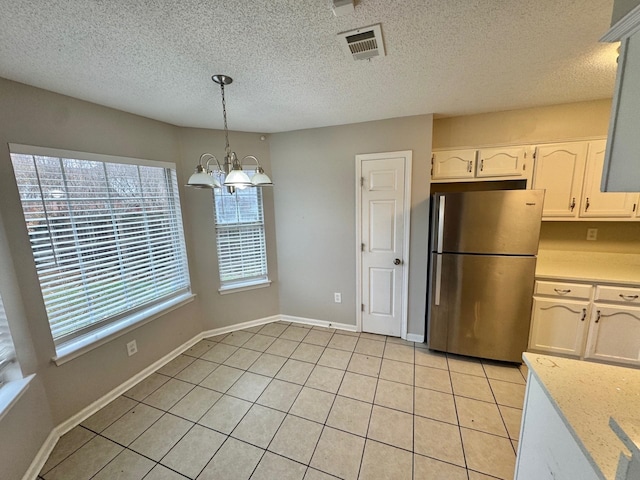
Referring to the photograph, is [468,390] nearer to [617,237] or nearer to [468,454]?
[468,454]

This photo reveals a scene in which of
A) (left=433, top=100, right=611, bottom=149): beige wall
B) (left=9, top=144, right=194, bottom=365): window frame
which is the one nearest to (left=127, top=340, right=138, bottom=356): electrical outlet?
(left=9, top=144, right=194, bottom=365): window frame

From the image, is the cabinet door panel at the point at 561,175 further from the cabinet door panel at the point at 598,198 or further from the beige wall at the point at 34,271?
the beige wall at the point at 34,271

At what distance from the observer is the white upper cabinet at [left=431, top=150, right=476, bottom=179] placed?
97.2 inches

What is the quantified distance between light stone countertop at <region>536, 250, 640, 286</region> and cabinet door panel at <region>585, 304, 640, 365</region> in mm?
237

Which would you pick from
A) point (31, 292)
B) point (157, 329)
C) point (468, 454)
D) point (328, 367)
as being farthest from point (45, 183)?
point (468, 454)

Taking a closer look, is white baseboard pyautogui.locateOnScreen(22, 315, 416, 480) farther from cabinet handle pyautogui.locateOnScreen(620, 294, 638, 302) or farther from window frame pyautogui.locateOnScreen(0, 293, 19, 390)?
cabinet handle pyautogui.locateOnScreen(620, 294, 638, 302)

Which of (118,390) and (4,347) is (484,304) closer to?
(118,390)

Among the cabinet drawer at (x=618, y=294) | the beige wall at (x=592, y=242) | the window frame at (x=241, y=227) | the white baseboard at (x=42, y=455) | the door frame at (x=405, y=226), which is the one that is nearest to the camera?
the white baseboard at (x=42, y=455)

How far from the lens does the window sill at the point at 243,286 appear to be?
302 centimetres

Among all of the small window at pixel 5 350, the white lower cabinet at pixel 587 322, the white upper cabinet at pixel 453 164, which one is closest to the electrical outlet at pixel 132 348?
the small window at pixel 5 350

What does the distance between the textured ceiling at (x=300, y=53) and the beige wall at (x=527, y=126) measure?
14 centimetres

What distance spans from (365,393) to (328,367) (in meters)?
0.45

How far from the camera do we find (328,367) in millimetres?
2428

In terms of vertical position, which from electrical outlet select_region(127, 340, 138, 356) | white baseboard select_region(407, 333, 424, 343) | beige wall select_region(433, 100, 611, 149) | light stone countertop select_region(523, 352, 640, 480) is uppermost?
beige wall select_region(433, 100, 611, 149)
